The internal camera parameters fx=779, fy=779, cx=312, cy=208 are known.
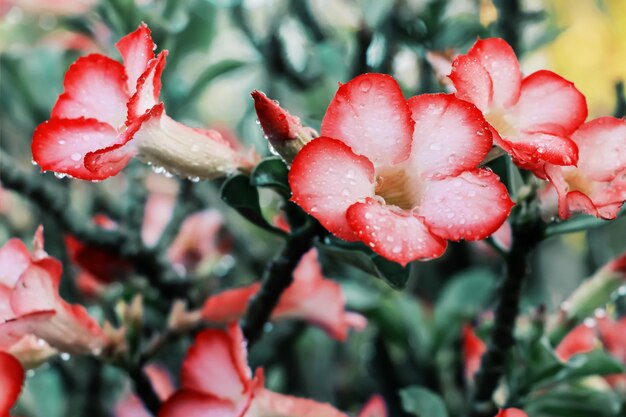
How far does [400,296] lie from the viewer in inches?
38.3

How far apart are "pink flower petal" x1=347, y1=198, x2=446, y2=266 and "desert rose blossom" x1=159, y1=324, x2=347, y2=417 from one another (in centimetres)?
18

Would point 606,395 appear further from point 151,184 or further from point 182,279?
point 151,184

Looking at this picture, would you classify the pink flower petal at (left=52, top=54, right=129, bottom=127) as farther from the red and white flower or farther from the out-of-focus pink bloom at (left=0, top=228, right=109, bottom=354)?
the red and white flower

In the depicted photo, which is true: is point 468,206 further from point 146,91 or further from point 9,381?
point 9,381

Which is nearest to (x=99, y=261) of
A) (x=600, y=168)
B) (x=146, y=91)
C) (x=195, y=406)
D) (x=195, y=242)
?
(x=195, y=242)

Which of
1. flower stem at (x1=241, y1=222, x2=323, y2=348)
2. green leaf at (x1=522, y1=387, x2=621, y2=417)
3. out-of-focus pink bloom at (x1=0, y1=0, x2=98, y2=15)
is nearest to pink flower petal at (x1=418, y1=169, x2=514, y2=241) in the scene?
flower stem at (x1=241, y1=222, x2=323, y2=348)

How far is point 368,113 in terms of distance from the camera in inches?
16.8

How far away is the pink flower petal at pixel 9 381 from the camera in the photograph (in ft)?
1.58

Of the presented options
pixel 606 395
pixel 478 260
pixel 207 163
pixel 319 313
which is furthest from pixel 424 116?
pixel 478 260

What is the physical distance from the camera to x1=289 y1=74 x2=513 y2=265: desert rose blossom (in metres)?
0.40

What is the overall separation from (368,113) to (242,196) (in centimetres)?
12

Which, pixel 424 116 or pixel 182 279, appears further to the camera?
pixel 182 279

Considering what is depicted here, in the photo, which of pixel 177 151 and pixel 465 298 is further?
pixel 465 298

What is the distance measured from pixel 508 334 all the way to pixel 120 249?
→ 41 cm
